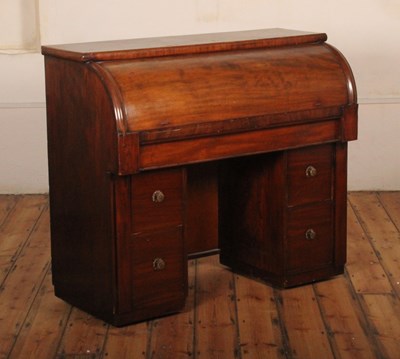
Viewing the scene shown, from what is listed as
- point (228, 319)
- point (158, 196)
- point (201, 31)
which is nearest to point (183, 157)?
point (158, 196)

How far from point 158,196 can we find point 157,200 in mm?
18

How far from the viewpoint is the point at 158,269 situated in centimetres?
439

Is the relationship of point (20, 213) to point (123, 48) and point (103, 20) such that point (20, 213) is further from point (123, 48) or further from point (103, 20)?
point (123, 48)

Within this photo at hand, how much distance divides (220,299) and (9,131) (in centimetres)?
230

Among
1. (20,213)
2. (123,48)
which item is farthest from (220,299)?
(20,213)

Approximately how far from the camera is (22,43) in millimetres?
6422

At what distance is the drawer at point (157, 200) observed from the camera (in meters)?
4.25

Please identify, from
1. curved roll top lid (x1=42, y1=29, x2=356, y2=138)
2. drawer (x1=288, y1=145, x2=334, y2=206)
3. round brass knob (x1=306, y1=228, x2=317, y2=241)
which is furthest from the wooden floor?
curved roll top lid (x1=42, y1=29, x2=356, y2=138)

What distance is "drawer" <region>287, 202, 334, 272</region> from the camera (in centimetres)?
478


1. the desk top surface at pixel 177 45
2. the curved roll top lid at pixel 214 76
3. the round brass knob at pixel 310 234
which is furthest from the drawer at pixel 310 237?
the desk top surface at pixel 177 45

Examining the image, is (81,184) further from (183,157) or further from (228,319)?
(228,319)

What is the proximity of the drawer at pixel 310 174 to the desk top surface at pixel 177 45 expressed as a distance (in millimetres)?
473

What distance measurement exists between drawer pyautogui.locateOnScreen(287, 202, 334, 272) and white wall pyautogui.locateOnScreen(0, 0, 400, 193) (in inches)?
68.7

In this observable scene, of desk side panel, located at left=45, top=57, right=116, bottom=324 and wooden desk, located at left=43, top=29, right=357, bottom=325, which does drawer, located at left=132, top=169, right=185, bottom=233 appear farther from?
desk side panel, located at left=45, top=57, right=116, bottom=324
